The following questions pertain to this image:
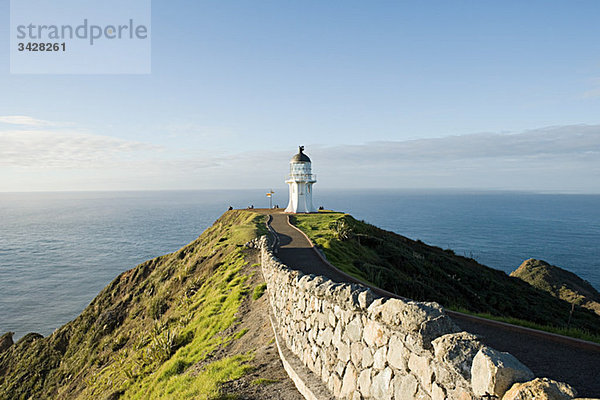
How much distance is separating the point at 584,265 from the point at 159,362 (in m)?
89.6

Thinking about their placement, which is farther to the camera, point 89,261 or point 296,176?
point 89,261

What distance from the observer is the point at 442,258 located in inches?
1366

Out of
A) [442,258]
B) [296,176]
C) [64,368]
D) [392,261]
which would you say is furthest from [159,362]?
[296,176]

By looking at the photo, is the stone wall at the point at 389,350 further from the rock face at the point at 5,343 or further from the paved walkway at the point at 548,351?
the rock face at the point at 5,343

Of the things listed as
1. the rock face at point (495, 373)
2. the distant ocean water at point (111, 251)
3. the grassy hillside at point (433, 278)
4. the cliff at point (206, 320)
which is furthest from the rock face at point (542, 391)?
the distant ocean water at point (111, 251)

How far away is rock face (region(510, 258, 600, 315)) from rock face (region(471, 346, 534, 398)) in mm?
46710

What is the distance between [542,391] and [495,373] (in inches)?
15.1

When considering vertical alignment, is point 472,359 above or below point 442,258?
above

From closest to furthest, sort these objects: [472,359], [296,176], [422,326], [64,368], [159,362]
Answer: [472,359]
[422,326]
[159,362]
[64,368]
[296,176]

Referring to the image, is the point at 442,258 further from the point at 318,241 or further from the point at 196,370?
the point at 196,370

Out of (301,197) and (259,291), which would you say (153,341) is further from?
(301,197)

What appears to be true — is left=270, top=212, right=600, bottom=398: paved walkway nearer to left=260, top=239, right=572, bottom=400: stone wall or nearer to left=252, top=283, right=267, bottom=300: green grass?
left=260, top=239, right=572, bottom=400: stone wall

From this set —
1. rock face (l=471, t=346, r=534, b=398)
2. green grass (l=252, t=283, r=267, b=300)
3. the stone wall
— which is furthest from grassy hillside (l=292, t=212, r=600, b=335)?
rock face (l=471, t=346, r=534, b=398)

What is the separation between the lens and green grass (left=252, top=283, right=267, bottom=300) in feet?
48.5
